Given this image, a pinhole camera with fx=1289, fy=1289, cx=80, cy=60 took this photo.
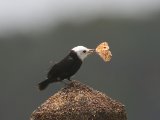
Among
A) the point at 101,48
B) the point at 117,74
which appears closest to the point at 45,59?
the point at 117,74

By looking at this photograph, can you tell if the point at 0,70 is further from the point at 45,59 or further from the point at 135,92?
the point at 135,92

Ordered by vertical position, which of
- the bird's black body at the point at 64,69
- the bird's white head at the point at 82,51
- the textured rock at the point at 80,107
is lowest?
the textured rock at the point at 80,107

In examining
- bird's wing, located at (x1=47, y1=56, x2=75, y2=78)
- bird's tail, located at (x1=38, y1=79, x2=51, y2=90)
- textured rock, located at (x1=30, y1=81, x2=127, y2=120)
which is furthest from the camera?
bird's tail, located at (x1=38, y1=79, x2=51, y2=90)

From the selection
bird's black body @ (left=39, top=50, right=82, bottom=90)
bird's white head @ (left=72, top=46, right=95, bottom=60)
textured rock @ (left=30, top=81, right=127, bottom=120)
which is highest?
bird's white head @ (left=72, top=46, right=95, bottom=60)

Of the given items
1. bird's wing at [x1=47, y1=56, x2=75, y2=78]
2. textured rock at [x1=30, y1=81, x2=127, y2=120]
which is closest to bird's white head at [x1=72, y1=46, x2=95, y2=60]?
bird's wing at [x1=47, y1=56, x2=75, y2=78]

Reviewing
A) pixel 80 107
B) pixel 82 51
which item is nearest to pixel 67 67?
pixel 82 51

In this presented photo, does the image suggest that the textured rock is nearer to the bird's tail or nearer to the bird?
the bird

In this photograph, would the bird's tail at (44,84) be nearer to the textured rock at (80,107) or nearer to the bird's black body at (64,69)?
the bird's black body at (64,69)

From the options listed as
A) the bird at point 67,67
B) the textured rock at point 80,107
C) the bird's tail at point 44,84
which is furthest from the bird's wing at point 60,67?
the textured rock at point 80,107
